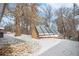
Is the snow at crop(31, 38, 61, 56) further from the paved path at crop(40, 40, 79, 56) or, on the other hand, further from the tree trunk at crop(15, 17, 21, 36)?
the tree trunk at crop(15, 17, 21, 36)

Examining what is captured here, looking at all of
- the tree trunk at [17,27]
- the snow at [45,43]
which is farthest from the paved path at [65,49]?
the tree trunk at [17,27]

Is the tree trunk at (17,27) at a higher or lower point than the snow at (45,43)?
higher

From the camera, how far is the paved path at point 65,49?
140 cm

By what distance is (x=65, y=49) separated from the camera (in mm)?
1410

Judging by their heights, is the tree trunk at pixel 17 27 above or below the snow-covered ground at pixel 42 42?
above

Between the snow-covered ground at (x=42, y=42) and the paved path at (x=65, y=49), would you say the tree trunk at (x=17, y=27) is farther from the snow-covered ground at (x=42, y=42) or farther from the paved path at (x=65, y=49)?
the paved path at (x=65, y=49)

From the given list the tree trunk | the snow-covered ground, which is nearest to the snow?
the snow-covered ground

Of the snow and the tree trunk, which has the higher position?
the tree trunk

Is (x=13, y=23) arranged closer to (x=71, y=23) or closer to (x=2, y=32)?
(x=2, y=32)

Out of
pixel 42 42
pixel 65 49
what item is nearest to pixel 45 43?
pixel 42 42

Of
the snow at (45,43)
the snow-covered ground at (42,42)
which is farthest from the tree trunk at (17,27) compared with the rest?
the snow at (45,43)

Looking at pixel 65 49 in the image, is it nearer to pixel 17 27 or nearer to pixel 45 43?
pixel 45 43

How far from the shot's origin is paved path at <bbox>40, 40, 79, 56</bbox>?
1403 millimetres

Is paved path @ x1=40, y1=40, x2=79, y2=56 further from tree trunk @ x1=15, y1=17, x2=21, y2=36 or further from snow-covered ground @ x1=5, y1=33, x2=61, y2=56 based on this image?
tree trunk @ x1=15, y1=17, x2=21, y2=36
